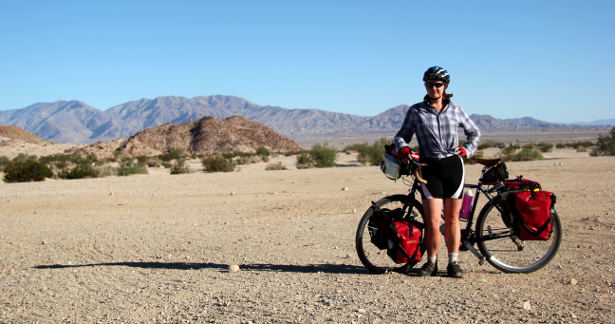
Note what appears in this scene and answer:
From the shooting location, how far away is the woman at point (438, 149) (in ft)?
19.1

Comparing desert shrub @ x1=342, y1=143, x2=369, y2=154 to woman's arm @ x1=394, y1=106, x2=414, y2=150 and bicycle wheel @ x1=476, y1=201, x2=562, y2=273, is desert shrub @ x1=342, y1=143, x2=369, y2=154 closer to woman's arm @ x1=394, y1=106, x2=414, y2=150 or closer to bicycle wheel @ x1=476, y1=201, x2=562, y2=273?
bicycle wheel @ x1=476, y1=201, x2=562, y2=273

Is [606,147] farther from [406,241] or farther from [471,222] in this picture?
[406,241]

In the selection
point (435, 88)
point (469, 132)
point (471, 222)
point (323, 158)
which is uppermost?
point (435, 88)

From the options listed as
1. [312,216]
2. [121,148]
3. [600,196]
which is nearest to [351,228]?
[312,216]

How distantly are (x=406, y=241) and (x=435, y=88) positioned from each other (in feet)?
5.28

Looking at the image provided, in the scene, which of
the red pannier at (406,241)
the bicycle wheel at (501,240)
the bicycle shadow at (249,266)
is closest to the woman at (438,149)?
the red pannier at (406,241)

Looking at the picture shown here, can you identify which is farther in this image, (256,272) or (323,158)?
(323,158)

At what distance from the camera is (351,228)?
9859 millimetres

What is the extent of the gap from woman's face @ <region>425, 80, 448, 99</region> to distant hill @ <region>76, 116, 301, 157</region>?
237 ft

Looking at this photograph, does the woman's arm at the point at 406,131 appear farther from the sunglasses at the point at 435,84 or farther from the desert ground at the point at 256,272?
the desert ground at the point at 256,272

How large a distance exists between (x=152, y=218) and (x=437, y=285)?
7887 millimetres

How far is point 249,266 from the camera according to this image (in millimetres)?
7195

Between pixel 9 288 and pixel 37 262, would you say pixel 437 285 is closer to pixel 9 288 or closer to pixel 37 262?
pixel 9 288

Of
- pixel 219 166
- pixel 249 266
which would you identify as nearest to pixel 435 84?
pixel 249 266
